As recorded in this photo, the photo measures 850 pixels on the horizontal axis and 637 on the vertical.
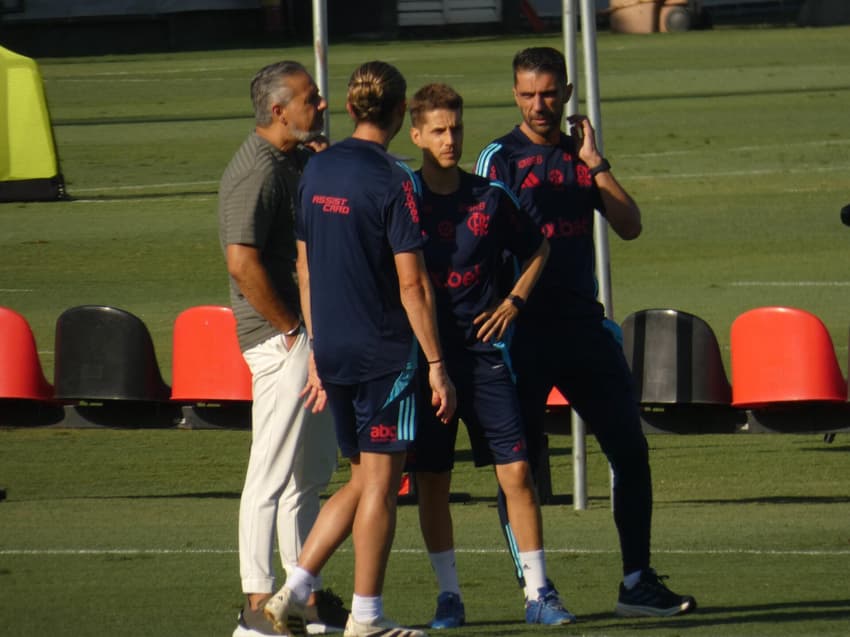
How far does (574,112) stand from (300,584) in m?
3.04

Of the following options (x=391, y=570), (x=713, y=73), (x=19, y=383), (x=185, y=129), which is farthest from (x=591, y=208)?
(x=713, y=73)

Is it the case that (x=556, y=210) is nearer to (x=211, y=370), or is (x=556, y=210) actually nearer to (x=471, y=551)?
(x=471, y=551)

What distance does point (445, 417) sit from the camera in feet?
20.2

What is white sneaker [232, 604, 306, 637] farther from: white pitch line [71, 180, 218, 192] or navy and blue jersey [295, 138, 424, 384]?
white pitch line [71, 180, 218, 192]

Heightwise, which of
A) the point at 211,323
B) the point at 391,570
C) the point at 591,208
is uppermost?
the point at 591,208

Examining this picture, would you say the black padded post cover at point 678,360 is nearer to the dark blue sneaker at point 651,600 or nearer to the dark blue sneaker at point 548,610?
the dark blue sneaker at point 651,600

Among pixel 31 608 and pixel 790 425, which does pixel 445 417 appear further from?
pixel 790 425

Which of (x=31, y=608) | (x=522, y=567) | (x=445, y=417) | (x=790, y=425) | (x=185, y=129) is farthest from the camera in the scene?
(x=185, y=129)

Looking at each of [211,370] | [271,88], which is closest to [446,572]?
[271,88]

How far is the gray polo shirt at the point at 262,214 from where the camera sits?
6477 millimetres

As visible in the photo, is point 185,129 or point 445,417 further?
point 185,129

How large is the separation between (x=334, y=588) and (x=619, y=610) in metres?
1.28

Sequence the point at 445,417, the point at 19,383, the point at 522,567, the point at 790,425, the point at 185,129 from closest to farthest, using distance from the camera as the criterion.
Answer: the point at 445,417 < the point at 522,567 < the point at 790,425 < the point at 19,383 < the point at 185,129

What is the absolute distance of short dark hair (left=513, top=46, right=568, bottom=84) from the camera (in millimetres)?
6824
